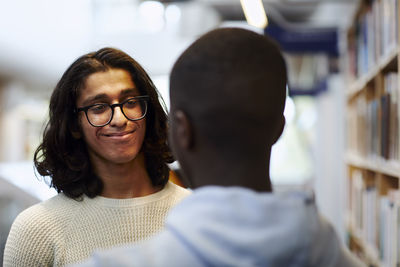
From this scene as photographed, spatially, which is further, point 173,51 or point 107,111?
point 173,51

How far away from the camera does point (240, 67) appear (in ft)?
2.59

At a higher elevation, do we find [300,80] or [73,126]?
[73,126]

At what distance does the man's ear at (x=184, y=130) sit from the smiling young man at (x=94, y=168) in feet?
1.77

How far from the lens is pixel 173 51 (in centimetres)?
990

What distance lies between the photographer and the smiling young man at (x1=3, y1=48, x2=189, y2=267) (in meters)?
1.31

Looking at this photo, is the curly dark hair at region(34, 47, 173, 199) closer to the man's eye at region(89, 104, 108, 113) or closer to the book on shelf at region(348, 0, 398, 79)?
the man's eye at region(89, 104, 108, 113)

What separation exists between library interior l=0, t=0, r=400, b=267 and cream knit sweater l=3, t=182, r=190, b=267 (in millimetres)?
196

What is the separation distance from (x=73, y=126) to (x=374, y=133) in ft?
5.86

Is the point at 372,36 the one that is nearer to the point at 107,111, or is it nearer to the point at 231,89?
the point at 107,111

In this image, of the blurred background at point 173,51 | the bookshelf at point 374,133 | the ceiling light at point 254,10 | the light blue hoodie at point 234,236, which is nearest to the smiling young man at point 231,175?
the light blue hoodie at point 234,236

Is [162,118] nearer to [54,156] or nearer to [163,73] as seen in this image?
[54,156]

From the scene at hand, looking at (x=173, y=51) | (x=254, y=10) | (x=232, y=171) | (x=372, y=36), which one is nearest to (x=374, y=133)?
(x=372, y=36)

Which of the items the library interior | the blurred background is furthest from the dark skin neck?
the blurred background

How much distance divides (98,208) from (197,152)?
65cm
